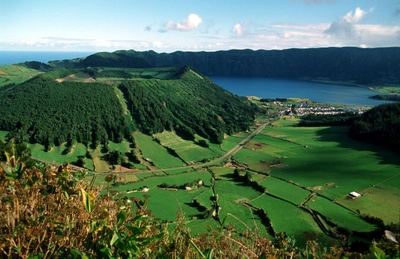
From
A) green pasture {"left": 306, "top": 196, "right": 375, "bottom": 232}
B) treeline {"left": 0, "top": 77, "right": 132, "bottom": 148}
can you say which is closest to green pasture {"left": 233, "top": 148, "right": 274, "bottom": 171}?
green pasture {"left": 306, "top": 196, "right": 375, "bottom": 232}

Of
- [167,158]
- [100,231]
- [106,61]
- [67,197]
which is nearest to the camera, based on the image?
[100,231]

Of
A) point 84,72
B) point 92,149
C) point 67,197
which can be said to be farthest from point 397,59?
point 67,197

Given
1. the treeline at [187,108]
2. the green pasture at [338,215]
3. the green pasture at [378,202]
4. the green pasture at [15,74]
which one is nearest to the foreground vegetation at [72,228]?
the green pasture at [338,215]

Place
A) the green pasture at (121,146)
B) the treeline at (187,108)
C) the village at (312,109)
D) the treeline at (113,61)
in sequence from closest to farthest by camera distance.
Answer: the green pasture at (121,146), the treeline at (187,108), the village at (312,109), the treeline at (113,61)

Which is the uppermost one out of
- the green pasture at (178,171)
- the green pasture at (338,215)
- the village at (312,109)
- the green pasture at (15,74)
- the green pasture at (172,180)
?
the green pasture at (15,74)

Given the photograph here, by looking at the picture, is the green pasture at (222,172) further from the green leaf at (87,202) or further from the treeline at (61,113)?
the green leaf at (87,202)

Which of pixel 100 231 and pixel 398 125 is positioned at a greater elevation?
pixel 100 231

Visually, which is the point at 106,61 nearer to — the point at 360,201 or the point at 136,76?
the point at 136,76
